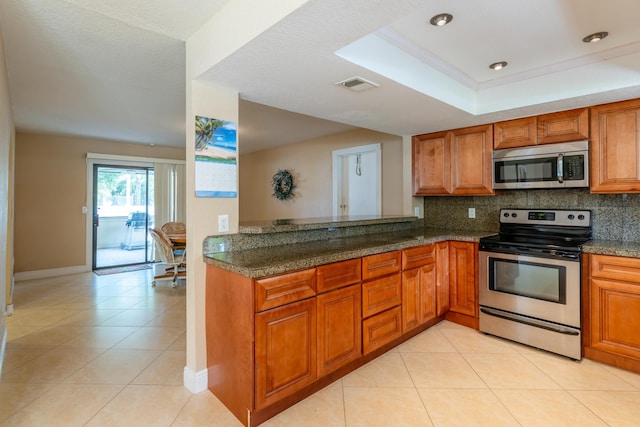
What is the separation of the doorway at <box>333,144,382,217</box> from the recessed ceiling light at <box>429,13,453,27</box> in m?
2.65

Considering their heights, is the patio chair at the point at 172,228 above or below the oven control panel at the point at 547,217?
below

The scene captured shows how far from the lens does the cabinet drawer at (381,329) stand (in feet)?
7.44

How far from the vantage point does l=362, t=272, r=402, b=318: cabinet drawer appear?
2.26 metres

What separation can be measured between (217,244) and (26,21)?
1.74 metres

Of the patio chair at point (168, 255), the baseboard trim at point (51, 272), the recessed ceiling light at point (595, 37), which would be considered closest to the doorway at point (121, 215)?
the baseboard trim at point (51, 272)

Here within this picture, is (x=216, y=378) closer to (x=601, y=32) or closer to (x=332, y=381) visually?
(x=332, y=381)

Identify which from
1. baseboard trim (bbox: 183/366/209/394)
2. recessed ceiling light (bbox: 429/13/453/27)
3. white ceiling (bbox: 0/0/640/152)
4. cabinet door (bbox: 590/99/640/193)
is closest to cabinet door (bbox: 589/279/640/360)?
cabinet door (bbox: 590/99/640/193)

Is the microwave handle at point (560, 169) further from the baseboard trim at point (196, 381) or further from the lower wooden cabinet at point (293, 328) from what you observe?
the baseboard trim at point (196, 381)

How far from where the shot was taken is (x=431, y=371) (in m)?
2.29

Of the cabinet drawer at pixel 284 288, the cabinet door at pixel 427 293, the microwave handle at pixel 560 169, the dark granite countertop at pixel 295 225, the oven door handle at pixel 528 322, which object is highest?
the microwave handle at pixel 560 169

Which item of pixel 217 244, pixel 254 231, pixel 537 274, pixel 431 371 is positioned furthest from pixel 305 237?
pixel 537 274

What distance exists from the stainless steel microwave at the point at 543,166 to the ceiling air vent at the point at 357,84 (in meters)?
1.70

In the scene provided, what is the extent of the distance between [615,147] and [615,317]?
51.5 inches

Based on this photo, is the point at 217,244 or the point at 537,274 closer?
the point at 217,244
